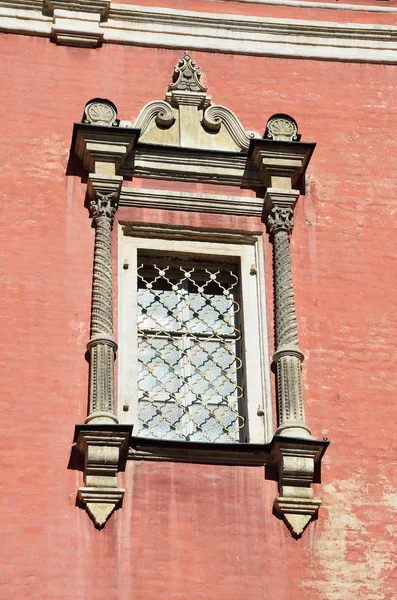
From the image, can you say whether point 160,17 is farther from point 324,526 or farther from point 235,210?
point 324,526

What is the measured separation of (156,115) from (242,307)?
1627 millimetres

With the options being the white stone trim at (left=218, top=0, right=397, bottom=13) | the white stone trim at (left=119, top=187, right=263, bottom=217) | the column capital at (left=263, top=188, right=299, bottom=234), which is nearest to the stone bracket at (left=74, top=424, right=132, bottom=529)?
the white stone trim at (left=119, top=187, right=263, bottom=217)

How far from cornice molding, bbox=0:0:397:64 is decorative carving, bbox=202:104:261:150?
670mm

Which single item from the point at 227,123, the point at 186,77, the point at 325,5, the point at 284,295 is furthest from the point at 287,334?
the point at 325,5

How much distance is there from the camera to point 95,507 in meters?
9.89

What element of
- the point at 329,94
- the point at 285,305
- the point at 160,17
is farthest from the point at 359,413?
the point at 160,17

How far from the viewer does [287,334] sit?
35.1 feet

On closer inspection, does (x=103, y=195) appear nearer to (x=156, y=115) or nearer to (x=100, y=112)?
(x=100, y=112)

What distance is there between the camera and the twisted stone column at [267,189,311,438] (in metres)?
10.4

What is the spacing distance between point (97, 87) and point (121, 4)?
0.82m

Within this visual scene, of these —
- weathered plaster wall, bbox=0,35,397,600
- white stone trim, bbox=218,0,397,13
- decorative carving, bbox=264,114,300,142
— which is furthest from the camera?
white stone trim, bbox=218,0,397,13

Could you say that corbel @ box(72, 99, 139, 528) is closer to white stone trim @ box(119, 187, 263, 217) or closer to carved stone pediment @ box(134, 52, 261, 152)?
white stone trim @ box(119, 187, 263, 217)

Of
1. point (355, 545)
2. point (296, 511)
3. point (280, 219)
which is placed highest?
point (280, 219)

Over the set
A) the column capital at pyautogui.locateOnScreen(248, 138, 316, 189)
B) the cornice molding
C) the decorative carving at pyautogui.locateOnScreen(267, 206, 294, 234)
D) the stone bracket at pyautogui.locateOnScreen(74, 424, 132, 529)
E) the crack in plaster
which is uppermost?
the cornice molding
